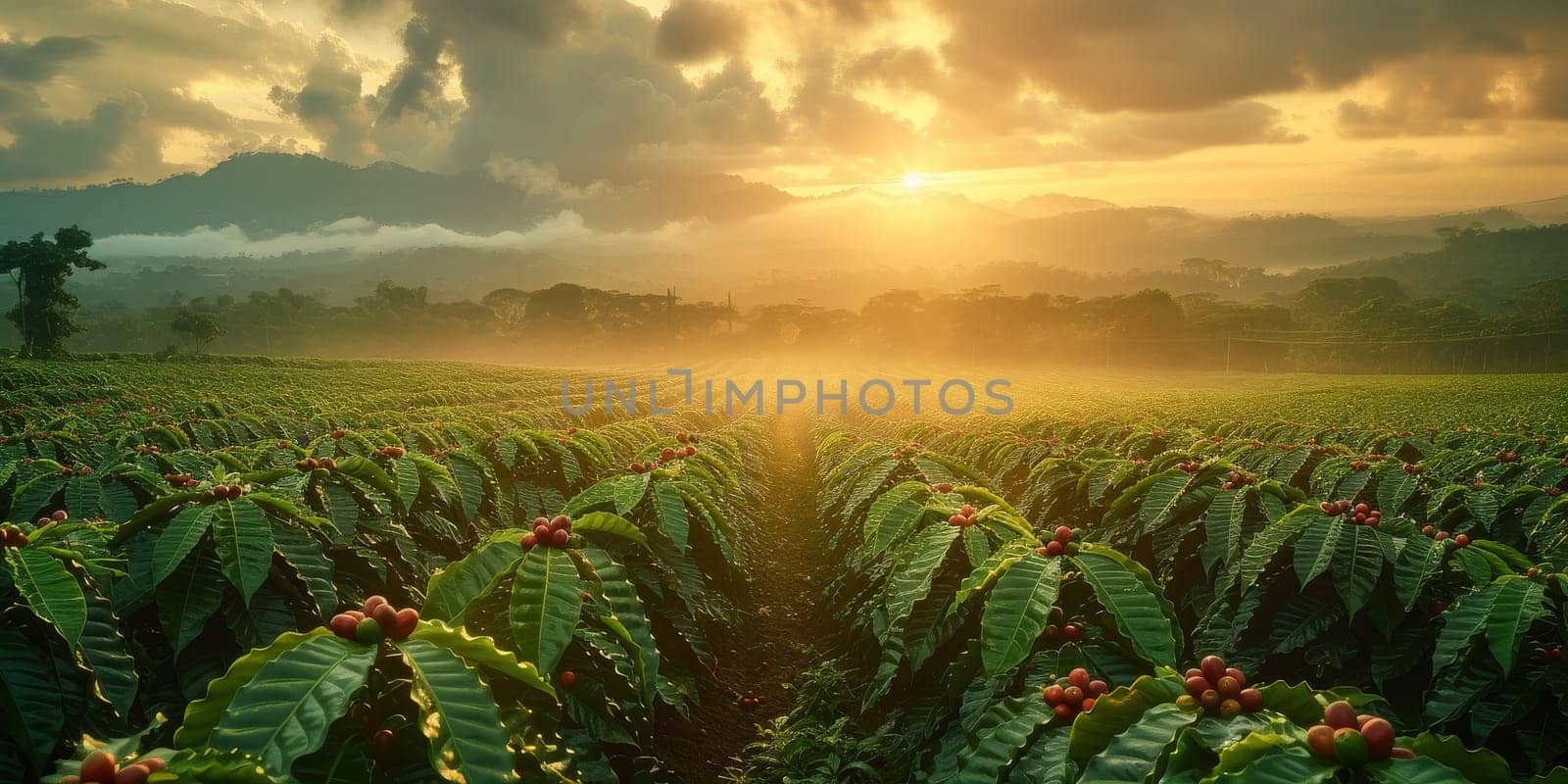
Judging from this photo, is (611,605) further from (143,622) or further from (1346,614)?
(1346,614)

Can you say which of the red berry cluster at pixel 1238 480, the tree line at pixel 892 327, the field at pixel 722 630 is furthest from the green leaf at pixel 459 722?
the tree line at pixel 892 327

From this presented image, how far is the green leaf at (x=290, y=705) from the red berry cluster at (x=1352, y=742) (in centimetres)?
178

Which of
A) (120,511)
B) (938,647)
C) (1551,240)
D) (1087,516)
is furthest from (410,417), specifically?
(1551,240)

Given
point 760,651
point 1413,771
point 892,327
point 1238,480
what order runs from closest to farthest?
point 1413,771 → point 1238,480 → point 760,651 → point 892,327

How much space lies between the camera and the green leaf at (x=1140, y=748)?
4.99 ft

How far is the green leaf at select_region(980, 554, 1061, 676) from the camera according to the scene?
2.16 m

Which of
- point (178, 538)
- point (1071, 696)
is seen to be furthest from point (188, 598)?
point (1071, 696)

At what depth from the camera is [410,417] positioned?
14.9 metres

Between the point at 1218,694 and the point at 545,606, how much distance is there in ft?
5.57

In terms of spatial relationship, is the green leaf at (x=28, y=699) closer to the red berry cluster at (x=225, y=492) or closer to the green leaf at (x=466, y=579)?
the red berry cluster at (x=225, y=492)

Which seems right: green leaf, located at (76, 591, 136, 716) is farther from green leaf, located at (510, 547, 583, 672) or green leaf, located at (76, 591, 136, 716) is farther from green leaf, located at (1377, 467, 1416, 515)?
green leaf, located at (1377, 467, 1416, 515)

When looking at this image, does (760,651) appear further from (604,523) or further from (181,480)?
(181,480)

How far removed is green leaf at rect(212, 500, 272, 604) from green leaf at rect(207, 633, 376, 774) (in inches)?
44.6

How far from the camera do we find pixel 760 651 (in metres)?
6.59
